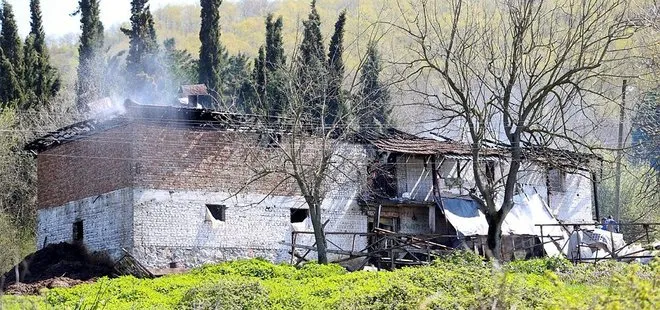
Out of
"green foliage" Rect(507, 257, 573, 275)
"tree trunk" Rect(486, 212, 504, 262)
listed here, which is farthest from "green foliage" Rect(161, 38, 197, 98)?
"green foliage" Rect(507, 257, 573, 275)

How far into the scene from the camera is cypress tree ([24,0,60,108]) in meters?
55.0

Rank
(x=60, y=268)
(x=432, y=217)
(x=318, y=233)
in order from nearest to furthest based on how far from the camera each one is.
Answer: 1. (x=318, y=233)
2. (x=60, y=268)
3. (x=432, y=217)

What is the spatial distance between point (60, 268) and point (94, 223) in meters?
3.05

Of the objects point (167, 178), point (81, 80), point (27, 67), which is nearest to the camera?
point (167, 178)

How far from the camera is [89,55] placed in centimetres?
6028

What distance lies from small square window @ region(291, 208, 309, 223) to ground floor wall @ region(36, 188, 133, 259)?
6.63 meters

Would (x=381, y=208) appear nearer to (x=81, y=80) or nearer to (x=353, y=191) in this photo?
(x=353, y=191)

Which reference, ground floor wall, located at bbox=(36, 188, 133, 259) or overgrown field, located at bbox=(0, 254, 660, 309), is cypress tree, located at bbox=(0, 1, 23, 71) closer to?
ground floor wall, located at bbox=(36, 188, 133, 259)

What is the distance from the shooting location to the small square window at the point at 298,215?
39.9 metres

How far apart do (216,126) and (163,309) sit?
20424 millimetres

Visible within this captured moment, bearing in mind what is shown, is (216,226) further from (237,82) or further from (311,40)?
(237,82)

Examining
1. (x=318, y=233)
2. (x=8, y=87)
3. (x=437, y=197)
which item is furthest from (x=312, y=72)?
(x=8, y=87)

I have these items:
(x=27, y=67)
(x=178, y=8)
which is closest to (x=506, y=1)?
(x=27, y=67)

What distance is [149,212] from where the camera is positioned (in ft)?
120
